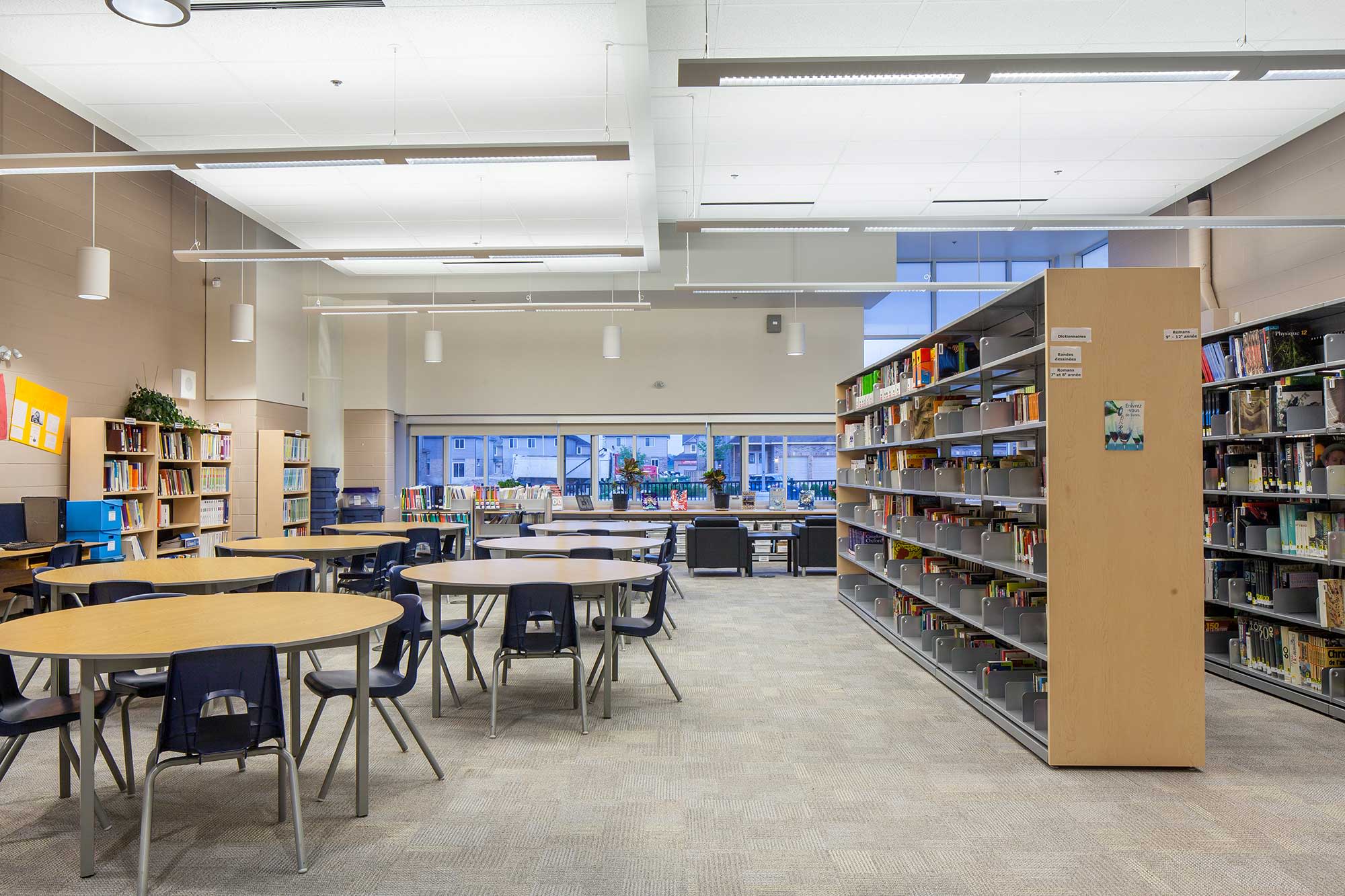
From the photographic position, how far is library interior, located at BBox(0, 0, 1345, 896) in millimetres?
3217

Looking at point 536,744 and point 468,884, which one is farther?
point 536,744

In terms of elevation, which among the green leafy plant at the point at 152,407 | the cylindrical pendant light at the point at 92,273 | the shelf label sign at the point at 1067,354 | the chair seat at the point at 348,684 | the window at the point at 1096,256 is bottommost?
the chair seat at the point at 348,684

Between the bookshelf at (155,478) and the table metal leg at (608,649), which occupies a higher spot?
the bookshelf at (155,478)

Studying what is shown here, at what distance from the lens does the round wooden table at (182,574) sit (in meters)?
4.88

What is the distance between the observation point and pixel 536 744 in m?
4.36

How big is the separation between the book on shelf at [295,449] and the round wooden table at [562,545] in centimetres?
495

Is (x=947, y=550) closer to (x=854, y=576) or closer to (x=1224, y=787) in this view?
(x=1224, y=787)

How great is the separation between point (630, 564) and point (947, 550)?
7.00ft

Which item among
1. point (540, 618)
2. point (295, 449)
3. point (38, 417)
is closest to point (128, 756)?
point (540, 618)

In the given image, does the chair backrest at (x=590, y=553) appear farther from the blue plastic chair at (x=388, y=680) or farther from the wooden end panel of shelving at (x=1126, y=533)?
the wooden end panel of shelving at (x=1126, y=533)

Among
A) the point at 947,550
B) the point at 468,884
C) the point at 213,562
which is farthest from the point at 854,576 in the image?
the point at 468,884

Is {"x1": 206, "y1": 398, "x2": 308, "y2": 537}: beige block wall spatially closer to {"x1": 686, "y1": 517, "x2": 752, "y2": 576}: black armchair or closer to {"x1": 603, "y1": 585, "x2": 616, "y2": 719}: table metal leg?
{"x1": 686, "y1": 517, "x2": 752, "y2": 576}: black armchair

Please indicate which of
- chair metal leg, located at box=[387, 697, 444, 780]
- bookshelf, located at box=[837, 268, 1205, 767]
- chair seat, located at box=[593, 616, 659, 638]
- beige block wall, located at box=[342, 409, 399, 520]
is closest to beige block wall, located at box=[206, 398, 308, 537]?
beige block wall, located at box=[342, 409, 399, 520]

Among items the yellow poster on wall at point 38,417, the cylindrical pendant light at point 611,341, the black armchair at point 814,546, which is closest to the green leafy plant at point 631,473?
the cylindrical pendant light at point 611,341
